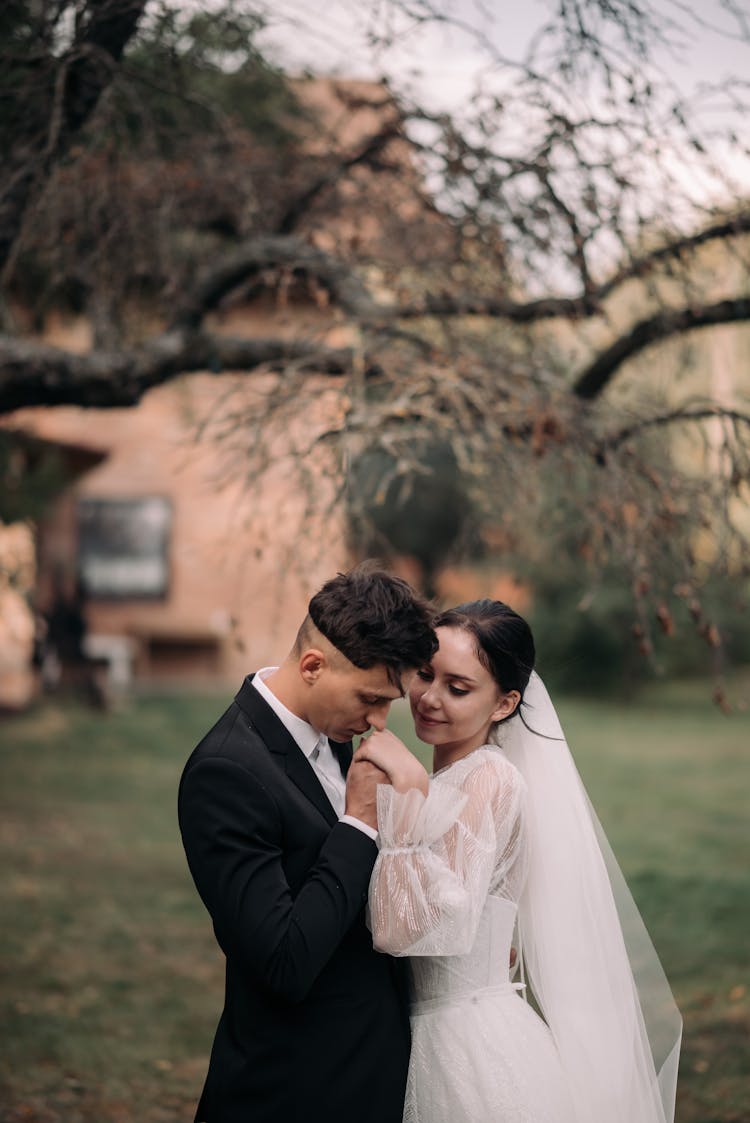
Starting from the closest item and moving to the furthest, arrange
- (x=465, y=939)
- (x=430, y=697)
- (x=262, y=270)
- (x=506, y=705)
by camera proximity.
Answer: (x=465, y=939), (x=430, y=697), (x=506, y=705), (x=262, y=270)

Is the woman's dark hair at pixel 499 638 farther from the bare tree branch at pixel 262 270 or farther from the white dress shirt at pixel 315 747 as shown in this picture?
the bare tree branch at pixel 262 270

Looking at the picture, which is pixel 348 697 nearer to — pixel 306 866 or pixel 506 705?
pixel 306 866

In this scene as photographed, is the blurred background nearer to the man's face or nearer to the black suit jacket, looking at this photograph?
the man's face

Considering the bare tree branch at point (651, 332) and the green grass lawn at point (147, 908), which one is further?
the green grass lawn at point (147, 908)

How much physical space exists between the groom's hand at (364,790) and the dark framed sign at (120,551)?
62.4 feet

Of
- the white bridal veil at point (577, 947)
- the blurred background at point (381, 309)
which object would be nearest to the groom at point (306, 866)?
the white bridal veil at point (577, 947)

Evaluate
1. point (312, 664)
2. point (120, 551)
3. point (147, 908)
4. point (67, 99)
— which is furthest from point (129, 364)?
point (120, 551)

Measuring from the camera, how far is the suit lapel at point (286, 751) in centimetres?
241

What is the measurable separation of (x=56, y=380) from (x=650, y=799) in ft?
34.3

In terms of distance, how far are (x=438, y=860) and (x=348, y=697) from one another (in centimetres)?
40

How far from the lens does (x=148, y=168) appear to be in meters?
6.27

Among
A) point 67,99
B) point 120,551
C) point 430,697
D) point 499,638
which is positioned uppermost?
point 67,99

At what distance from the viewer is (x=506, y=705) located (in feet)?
9.45

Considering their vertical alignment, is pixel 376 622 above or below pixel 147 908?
above
